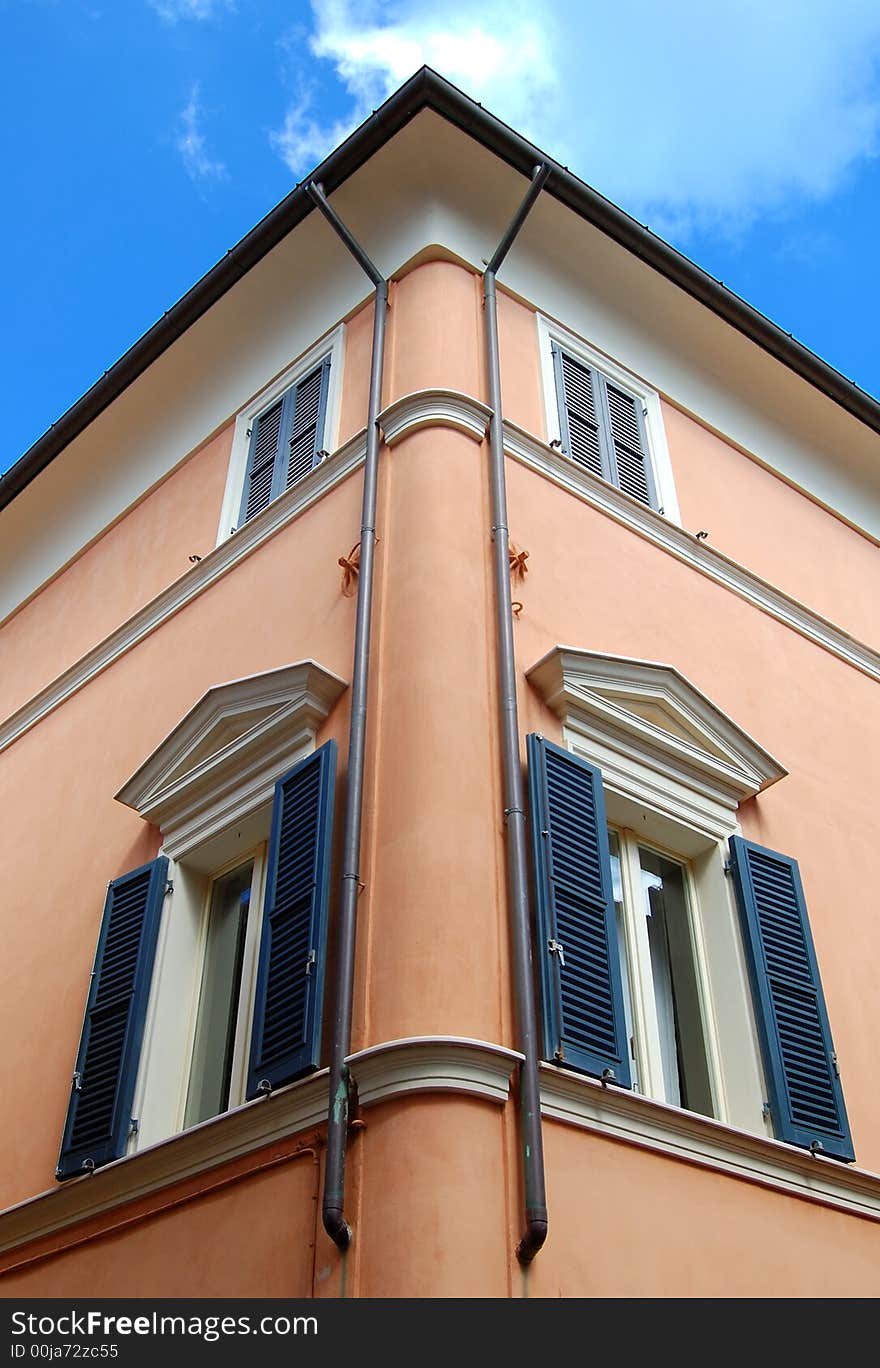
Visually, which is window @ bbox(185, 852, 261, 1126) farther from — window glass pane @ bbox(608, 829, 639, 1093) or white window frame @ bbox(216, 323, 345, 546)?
white window frame @ bbox(216, 323, 345, 546)

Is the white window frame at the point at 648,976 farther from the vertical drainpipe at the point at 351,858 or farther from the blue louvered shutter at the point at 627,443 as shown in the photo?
the blue louvered shutter at the point at 627,443

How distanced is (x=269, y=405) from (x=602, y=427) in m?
2.77

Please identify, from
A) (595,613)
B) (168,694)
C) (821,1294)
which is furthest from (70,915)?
(821,1294)

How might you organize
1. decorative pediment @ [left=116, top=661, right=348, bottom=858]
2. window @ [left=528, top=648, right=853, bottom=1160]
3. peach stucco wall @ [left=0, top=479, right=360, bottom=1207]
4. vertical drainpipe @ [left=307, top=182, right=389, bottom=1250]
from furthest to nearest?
peach stucco wall @ [left=0, top=479, right=360, bottom=1207], decorative pediment @ [left=116, top=661, right=348, bottom=858], window @ [left=528, top=648, right=853, bottom=1160], vertical drainpipe @ [left=307, top=182, right=389, bottom=1250]

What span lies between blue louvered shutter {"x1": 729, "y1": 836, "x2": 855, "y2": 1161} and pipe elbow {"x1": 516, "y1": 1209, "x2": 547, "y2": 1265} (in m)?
2.00

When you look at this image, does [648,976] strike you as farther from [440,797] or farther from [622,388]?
[622,388]

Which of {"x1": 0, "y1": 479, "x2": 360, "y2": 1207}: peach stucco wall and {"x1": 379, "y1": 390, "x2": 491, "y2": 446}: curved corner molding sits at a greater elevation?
{"x1": 379, "y1": 390, "x2": 491, "y2": 446}: curved corner molding

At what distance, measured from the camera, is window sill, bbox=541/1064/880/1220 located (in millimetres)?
6184

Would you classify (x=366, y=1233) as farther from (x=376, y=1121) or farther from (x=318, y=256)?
(x=318, y=256)

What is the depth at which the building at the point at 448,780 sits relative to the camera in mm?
6078

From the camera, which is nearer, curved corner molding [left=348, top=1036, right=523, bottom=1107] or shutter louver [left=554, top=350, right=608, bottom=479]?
curved corner molding [left=348, top=1036, right=523, bottom=1107]

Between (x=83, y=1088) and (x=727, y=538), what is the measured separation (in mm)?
6363

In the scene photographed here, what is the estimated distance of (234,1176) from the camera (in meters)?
6.31

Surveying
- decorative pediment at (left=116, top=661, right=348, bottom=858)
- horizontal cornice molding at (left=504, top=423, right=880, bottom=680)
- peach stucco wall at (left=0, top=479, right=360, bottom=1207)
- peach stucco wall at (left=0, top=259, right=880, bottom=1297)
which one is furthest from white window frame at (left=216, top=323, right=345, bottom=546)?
decorative pediment at (left=116, top=661, right=348, bottom=858)
